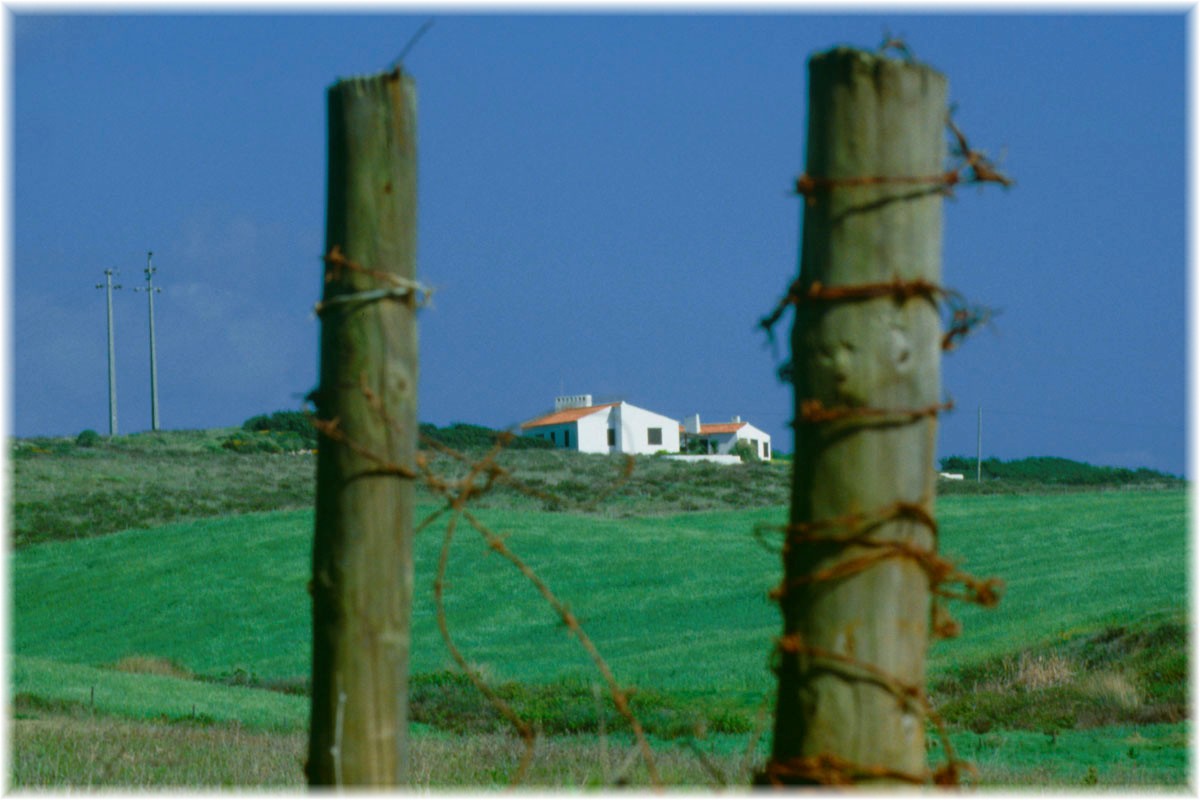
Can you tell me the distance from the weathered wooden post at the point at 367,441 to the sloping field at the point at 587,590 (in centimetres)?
1470

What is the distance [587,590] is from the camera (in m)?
29.4

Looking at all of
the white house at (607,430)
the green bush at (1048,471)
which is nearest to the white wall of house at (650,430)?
the white house at (607,430)

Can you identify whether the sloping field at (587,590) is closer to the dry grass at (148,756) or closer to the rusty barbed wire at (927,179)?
the dry grass at (148,756)

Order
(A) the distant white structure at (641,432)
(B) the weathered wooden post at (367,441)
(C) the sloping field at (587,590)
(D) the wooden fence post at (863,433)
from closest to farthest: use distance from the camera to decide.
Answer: (D) the wooden fence post at (863,433), (B) the weathered wooden post at (367,441), (C) the sloping field at (587,590), (A) the distant white structure at (641,432)

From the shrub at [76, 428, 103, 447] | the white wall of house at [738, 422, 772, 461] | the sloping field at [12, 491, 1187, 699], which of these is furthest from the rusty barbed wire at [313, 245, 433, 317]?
the white wall of house at [738, 422, 772, 461]

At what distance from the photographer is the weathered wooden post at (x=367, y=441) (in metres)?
3.46

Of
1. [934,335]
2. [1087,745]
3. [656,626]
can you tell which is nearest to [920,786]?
[934,335]

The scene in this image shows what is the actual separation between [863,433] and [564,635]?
22206 millimetres

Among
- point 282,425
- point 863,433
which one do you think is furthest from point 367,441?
point 282,425

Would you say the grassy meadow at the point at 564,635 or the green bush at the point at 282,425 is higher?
the green bush at the point at 282,425

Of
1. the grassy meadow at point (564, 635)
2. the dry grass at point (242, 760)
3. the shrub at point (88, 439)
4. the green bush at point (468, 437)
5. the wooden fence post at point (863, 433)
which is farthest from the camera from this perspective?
the green bush at point (468, 437)

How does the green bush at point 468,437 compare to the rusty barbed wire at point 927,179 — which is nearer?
the rusty barbed wire at point 927,179

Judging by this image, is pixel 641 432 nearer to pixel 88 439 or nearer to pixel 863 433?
pixel 88 439

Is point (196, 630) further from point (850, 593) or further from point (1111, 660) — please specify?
point (850, 593)
